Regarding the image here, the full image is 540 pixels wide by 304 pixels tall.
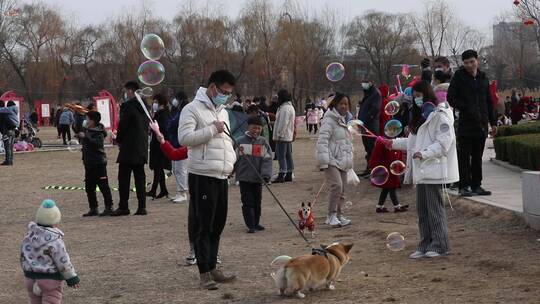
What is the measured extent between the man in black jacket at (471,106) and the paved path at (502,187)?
1.71 ft

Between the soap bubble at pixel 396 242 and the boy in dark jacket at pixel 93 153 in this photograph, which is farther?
the boy in dark jacket at pixel 93 153

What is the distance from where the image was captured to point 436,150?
25.5 feet

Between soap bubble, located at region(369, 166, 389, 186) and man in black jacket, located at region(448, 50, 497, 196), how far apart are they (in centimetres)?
117

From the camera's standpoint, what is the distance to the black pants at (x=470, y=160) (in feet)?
35.6

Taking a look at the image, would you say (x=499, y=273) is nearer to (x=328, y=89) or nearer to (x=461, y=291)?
(x=461, y=291)

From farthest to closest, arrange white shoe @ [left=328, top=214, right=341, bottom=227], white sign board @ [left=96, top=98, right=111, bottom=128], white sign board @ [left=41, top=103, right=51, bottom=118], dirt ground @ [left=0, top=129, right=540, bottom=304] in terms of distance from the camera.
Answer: white sign board @ [left=41, top=103, right=51, bottom=118] → white sign board @ [left=96, top=98, right=111, bottom=128] → white shoe @ [left=328, top=214, right=341, bottom=227] → dirt ground @ [left=0, top=129, right=540, bottom=304]

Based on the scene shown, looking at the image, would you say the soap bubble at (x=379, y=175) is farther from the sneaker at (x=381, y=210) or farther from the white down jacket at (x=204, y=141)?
the white down jacket at (x=204, y=141)

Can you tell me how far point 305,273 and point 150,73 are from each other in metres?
4.41

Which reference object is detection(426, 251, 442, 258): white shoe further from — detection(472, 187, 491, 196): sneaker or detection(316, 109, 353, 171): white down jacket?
detection(472, 187, 491, 196): sneaker

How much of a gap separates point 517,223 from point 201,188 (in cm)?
413

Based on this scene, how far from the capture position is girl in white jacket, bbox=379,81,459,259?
785 cm

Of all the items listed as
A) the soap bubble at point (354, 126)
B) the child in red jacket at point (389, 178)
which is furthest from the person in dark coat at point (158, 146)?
the soap bubble at point (354, 126)

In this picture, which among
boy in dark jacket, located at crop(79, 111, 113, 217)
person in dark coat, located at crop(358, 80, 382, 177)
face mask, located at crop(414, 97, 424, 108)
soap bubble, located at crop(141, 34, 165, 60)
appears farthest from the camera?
person in dark coat, located at crop(358, 80, 382, 177)

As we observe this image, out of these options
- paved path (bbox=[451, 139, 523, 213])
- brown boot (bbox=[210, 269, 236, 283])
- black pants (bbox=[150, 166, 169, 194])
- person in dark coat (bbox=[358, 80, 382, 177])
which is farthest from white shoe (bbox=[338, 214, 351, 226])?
black pants (bbox=[150, 166, 169, 194])
